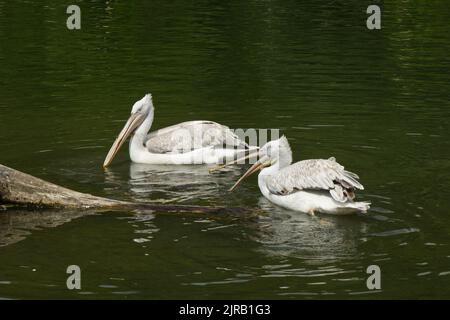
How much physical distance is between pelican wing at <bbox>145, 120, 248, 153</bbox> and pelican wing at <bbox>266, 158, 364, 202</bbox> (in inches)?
74.3

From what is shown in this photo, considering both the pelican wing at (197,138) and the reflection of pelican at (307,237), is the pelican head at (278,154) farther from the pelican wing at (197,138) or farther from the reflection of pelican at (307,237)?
the pelican wing at (197,138)

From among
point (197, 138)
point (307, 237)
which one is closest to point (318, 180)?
point (307, 237)

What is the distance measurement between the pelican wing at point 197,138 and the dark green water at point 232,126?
0.30m

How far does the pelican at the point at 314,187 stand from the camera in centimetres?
847

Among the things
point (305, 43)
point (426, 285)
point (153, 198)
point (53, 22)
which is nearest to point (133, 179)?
point (153, 198)

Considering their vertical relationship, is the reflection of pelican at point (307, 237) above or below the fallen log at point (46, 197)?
below

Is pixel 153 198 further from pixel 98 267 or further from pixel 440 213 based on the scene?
pixel 440 213

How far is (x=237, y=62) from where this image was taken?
16688 mm

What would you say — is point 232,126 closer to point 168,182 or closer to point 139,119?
point 139,119

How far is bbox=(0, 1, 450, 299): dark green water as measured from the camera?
7391 millimetres

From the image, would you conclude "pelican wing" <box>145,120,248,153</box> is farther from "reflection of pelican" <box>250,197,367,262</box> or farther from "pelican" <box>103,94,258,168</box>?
"reflection of pelican" <box>250,197,367,262</box>

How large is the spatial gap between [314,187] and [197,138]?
258cm

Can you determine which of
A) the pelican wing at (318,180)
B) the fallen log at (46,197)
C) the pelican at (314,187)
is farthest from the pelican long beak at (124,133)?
the pelican wing at (318,180)

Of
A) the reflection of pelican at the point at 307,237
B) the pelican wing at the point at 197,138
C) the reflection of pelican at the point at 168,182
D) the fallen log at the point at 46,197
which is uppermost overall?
the pelican wing at the point at 197,138
